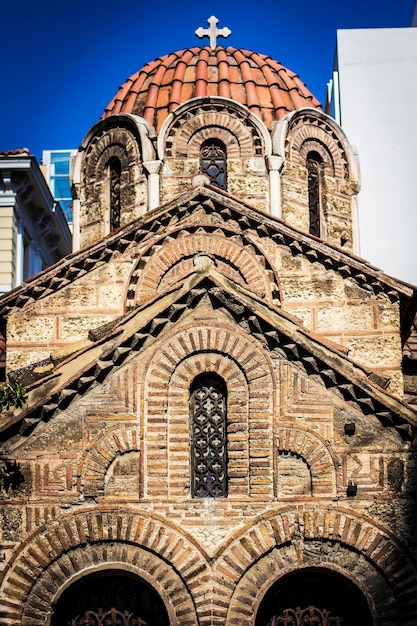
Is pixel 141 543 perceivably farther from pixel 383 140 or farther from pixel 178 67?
pixel 383 140

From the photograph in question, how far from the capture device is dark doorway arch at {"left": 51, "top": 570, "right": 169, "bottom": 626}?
1467 cm

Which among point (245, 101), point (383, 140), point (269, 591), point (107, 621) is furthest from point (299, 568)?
point (383, 140)

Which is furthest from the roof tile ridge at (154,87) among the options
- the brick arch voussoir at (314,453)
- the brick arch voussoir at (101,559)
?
the brick arch voussoir at (101,559)

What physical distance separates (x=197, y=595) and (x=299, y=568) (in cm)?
123

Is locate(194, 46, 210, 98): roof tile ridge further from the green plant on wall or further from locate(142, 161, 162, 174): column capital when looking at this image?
the green plant on wall

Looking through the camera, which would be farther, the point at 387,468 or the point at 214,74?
the point at 214,74

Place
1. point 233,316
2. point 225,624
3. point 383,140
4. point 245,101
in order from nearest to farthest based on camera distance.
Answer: point 225,624 < point 233,316 < point 245,101 < point 383,140

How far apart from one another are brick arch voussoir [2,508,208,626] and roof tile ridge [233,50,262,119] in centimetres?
1147

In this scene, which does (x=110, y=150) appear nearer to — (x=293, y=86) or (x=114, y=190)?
(x=114, y=190)

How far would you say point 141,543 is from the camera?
14.6 m

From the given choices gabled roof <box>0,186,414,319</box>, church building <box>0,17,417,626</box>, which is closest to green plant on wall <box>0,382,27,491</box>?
church building <box>0,17,417,626</box>

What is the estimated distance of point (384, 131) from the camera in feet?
109

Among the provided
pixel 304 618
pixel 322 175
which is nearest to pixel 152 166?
pixel 322 175

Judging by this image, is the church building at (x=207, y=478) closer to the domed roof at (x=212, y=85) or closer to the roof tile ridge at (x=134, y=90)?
the domed roof at (x=212, y=85)
